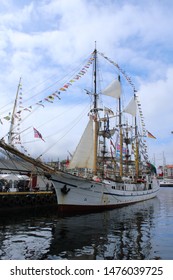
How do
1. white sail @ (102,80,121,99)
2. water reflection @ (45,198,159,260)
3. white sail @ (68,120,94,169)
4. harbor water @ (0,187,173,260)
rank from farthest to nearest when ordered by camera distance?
white sail @ (102,80,121,99) < white sail @ (68,120,94,169) < water reflection @ (45,198,159,260) < harbor water @ (0,187,173,260)

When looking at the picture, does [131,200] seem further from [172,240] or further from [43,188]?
[172,240]

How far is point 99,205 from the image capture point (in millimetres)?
31422

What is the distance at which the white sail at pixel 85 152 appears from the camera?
1249 inches

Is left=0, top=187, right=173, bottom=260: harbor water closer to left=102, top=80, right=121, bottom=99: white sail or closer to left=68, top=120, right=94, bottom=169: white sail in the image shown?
left=68, top=120, right=94, bottom=169: white sail

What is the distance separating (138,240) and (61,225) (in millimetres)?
7452

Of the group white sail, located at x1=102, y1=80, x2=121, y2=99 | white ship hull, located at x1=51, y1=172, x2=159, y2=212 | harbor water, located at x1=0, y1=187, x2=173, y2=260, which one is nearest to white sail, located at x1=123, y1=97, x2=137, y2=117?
white sail, located at x1=102, y1=80, x2=121, y2=99

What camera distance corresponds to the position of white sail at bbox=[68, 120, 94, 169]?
31733mm

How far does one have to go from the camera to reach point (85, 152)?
32312 millimetres

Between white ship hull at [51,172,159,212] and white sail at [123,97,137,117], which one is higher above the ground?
white sail at [123,97,137,117]

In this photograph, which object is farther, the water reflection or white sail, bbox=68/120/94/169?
white sail, bbox=68/120/94/169

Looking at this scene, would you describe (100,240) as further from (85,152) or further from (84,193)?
(85,152)
